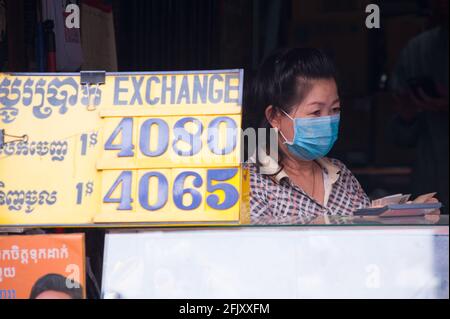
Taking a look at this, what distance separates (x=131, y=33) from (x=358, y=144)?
3179 millimetres

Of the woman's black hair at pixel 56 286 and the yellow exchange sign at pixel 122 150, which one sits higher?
the yellow exchange sign at pixel 122 150

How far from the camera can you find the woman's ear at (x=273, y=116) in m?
3.05

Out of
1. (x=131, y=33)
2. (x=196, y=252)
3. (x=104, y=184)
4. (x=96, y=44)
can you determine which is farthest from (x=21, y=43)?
(x=196, y=252)

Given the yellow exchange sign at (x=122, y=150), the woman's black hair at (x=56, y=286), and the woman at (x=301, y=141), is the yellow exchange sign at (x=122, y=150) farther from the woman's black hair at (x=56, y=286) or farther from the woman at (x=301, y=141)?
the woman at (x=301, y=141)

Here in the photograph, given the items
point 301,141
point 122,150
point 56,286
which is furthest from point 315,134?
point 56,286

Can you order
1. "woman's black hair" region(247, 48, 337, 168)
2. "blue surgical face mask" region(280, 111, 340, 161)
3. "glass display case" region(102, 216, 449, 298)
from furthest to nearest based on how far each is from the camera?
"woman's black hair" region(247, 48, 337, 168) → "blue surgical face mask" region(280, 111, 340, 161) → "glass display case" region(102, 216, 449, 298)

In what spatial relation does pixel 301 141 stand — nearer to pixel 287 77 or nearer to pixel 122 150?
pixel 287 77

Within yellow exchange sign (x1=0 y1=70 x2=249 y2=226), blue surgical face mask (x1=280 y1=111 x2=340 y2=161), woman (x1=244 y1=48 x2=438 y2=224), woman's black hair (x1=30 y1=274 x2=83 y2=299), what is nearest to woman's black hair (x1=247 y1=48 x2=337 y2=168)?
woman (x1=244 y1=48 x2=438 y2=224)

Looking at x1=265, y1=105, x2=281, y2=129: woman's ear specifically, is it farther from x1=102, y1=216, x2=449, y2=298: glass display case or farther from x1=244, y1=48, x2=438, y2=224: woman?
x1=102, y1=216, x2=449, y2=298: glass display case

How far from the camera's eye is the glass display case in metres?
2.25

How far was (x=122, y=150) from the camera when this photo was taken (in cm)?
234

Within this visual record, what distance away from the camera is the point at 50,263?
2312 mm

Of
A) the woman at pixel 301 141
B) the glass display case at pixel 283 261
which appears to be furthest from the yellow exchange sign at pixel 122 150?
the woman at pixel 301 141

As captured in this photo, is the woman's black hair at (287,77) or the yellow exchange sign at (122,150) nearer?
the yellow exchange sign at (122,150)
